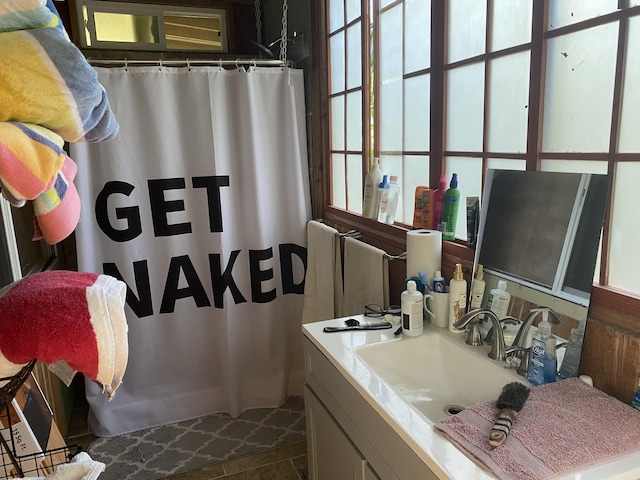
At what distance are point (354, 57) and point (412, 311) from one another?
48.9 inches

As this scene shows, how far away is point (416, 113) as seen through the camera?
5.95 ft

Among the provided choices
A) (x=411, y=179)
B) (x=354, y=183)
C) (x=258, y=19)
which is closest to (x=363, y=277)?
(x=411, y=179)

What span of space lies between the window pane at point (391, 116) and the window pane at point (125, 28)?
160 centimetres

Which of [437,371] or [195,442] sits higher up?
[437,371]

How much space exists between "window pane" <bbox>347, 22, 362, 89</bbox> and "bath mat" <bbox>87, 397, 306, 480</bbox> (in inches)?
68.4

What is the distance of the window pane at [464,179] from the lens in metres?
1.56

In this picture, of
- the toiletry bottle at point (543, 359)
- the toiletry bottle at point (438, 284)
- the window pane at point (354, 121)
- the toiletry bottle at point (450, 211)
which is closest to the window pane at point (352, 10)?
the window pane at point (354, 121)

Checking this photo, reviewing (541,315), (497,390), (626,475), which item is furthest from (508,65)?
(626,475)

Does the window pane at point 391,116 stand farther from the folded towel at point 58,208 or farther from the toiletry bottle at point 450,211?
the folded towel at point 58,208

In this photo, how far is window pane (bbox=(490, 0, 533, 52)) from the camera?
1.30m

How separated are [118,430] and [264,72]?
202 cm

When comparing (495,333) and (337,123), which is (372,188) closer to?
(337,123)

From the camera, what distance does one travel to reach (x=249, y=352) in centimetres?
273

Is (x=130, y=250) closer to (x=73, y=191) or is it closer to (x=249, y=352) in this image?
(x=249, y=352)
